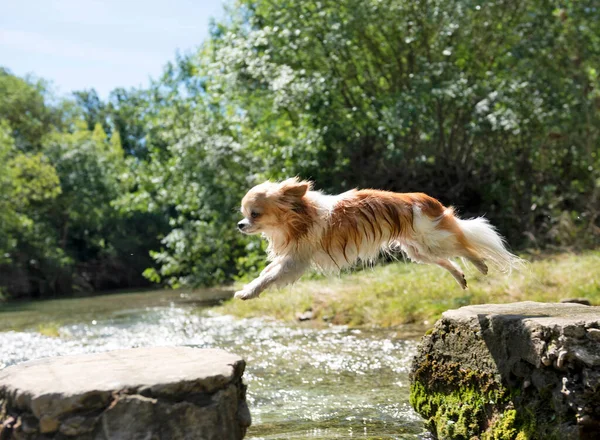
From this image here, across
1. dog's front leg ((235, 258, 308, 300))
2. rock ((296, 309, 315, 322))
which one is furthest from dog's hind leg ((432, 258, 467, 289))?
rock ((296, 309, 315, 322))

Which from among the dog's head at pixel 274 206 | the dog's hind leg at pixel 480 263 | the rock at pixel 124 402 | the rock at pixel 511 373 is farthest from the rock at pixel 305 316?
the rock at pixel 124 402

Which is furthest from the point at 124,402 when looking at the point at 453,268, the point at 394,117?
the point at 394,117

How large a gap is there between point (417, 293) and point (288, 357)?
346 cm

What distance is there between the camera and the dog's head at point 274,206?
6.26m

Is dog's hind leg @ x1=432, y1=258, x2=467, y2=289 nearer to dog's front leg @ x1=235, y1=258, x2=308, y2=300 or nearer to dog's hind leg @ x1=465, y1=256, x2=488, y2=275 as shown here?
dog's hind leg @ x1=465, y1=256, x2=488, y2=275

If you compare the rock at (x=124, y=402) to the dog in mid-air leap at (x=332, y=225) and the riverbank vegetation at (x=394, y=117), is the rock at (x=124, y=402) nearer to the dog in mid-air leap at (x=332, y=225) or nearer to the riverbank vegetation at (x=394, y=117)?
the dog in mid-air leap at (x=332, y=225)

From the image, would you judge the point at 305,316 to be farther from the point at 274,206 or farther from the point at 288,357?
the point at 274,206

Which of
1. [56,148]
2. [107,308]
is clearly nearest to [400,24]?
[107,308]

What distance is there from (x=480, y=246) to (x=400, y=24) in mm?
11778

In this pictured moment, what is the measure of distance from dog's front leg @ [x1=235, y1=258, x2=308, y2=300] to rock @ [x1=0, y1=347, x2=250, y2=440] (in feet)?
6.39

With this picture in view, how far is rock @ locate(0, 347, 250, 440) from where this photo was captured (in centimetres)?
341

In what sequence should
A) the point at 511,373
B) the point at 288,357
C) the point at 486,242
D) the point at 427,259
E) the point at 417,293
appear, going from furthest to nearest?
the point at 417,293
the point at 288,357
the point at 427,259
the point at 486,242
the point at 511,373

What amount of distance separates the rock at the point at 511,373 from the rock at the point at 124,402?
182 cm

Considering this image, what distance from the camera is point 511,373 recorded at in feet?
15.4
